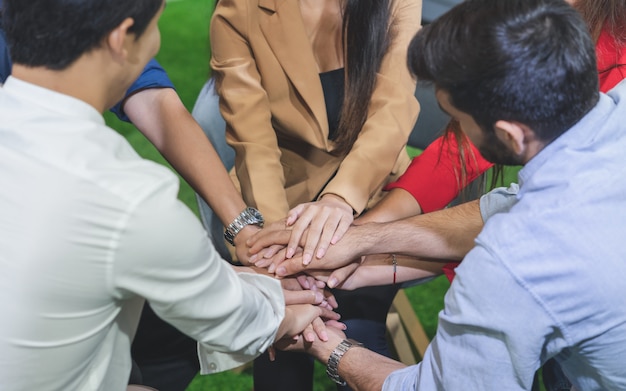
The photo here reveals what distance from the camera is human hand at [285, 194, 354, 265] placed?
5.32ft

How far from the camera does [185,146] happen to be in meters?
1.76

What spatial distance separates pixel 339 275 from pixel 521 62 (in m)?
0.70

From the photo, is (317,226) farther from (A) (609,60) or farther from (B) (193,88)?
(B) (193,88)

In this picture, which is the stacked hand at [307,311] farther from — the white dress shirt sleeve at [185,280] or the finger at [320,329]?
the white dress shirt sleeve at [185,280]

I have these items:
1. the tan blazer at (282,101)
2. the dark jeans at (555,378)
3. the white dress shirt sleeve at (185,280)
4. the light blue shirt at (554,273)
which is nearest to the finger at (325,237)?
the tan blazer at (282,101)

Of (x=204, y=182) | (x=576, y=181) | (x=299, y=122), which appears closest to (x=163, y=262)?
(x=576, y=181)

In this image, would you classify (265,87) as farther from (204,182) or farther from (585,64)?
(585,64)

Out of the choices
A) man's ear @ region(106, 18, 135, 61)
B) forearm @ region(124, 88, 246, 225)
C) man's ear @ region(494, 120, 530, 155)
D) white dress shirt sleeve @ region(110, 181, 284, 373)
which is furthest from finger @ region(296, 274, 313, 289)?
man's ear @ region(106, 18, 135, 61)

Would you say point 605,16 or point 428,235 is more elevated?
point 605,16

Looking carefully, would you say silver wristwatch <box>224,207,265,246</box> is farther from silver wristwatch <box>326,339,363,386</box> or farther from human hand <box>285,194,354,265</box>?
silver wristwatch <box>326,339,363,386</box>

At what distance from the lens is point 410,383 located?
1310 millimetres

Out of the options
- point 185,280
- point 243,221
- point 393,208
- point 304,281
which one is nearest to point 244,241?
point 243,221

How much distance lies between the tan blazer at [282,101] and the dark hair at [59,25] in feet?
2.56

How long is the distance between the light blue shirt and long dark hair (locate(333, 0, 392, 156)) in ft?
2.47
